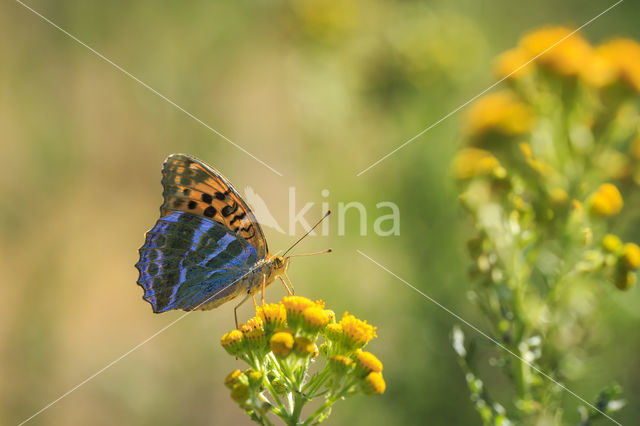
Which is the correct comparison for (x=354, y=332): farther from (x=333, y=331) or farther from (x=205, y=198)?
(x=205, y=198)

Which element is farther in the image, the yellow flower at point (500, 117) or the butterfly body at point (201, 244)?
the butterfly body at point (201, 244)

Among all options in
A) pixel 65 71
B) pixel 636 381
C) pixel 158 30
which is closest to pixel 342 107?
pixel 158 30

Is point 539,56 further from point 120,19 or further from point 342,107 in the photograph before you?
point 120,19

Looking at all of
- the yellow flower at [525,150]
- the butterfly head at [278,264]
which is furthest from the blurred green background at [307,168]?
the butterfly head at [278,264]

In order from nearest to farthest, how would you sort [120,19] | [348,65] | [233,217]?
[233,217]
[348,65]
[120,19]

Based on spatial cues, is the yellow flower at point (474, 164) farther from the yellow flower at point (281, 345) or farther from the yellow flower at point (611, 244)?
the yellow flower at point (281, 345)

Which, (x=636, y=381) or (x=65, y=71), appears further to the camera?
(x=65, y=71)
